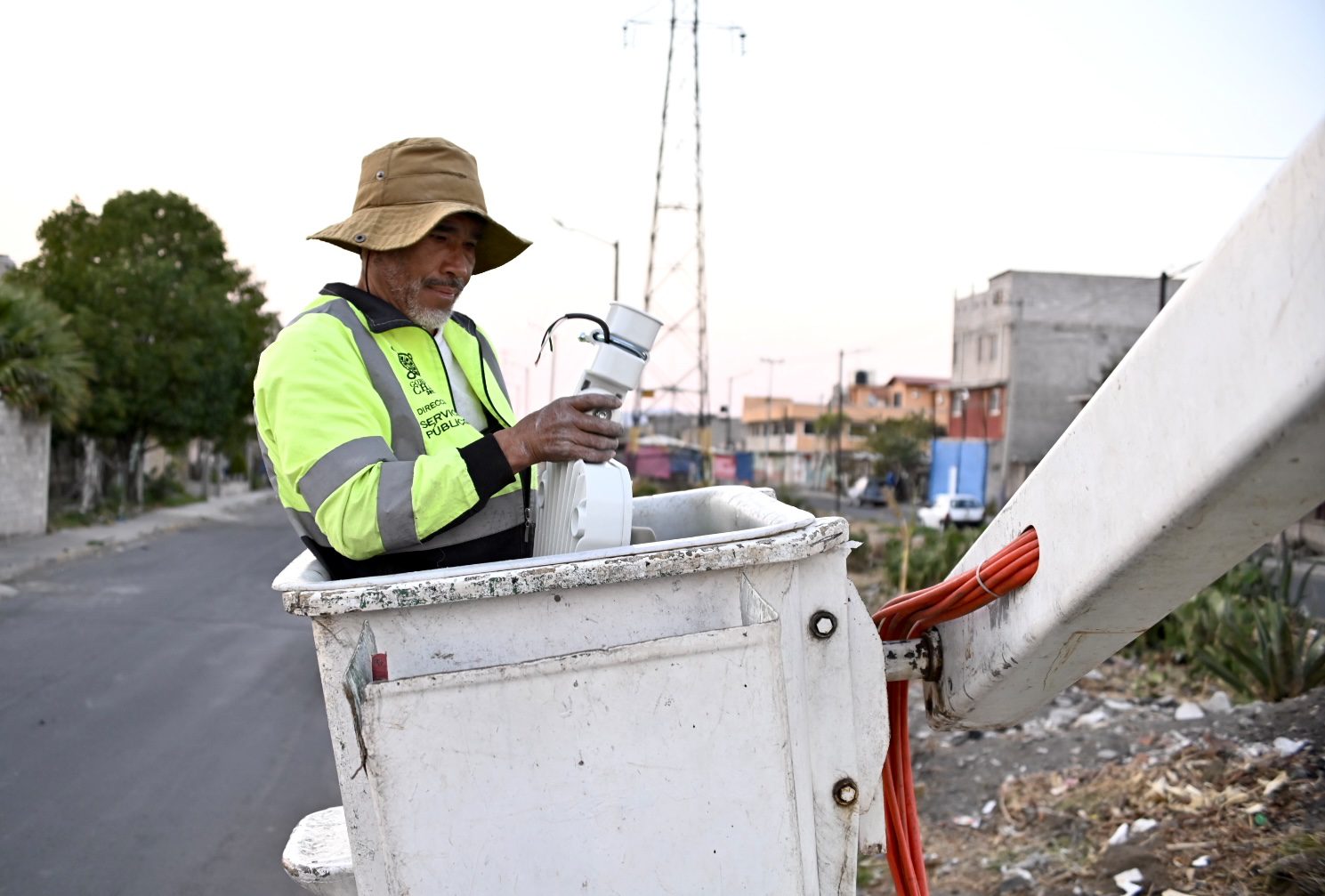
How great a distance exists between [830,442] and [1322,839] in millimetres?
65685

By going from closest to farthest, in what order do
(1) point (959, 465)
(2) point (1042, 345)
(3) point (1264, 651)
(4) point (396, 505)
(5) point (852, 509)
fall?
(4) point (396, 505), (3) point (1264, 651), (1) point (959, 465), (2) point (1042, 345), (5) point (852, 509)

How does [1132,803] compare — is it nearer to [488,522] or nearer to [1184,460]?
[488,522]

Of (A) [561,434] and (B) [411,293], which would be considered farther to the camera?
(B) [411,293]

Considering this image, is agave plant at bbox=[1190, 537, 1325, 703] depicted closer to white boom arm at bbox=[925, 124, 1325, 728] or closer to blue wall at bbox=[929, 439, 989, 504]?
white boom arm at bbox=[925, 124, 1325, 728]

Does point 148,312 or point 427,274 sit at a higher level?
point 148,312

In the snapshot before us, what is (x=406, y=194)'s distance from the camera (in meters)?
2.56

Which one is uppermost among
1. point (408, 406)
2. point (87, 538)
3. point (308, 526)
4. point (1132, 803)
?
point (408, 406)

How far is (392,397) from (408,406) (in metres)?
0.04

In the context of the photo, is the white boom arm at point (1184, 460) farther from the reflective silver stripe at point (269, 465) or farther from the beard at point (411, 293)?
the reflective silver stripe at point (269, 465)

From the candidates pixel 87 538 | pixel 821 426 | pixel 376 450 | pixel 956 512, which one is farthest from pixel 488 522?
pixel 821 426

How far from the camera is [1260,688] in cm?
647

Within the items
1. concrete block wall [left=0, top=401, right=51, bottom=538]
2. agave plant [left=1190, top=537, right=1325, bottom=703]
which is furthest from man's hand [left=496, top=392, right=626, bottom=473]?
concrete block wall [left=0, top=401, right=51, bottom=538]

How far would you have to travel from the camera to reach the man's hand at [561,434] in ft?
6.91

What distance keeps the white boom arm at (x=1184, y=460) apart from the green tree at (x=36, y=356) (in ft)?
60.3
